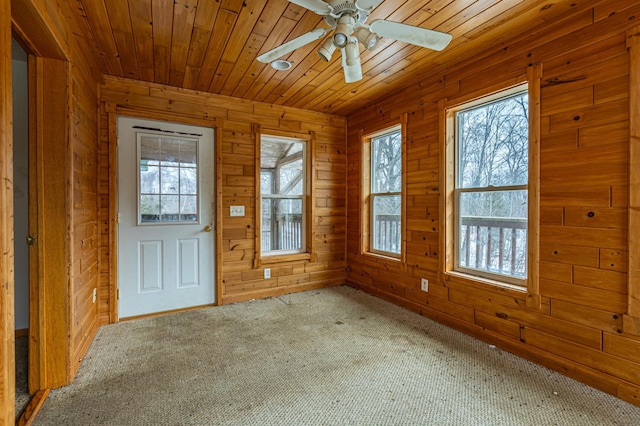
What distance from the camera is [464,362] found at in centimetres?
221

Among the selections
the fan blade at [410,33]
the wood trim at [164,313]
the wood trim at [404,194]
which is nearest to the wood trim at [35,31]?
the fan blade at [410,33]

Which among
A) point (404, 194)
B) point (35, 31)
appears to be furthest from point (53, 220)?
point (404, 194)

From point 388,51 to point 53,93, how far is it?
7.72ft

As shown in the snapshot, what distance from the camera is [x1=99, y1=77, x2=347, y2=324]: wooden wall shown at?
2945 mm

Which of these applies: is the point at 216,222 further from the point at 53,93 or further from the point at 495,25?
the point at 495,25

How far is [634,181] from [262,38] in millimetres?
2557

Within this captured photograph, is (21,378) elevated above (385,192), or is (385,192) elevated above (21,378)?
(385,192)

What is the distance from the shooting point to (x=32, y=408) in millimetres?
1699

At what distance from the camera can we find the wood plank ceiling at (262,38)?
1.94m

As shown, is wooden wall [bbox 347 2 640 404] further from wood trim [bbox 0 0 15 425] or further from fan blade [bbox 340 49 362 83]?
wood trim [bbox 0 0 15 425]

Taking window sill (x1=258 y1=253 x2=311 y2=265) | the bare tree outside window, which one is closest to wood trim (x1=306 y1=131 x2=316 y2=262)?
window sill (x1=258 y1=253 x2=311 y2=265)

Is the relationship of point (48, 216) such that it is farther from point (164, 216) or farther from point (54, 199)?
point (164, 216)

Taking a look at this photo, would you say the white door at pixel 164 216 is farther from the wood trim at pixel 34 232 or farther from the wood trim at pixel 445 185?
the wood trim at pixel 445 185

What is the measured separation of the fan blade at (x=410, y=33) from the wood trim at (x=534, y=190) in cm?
90
